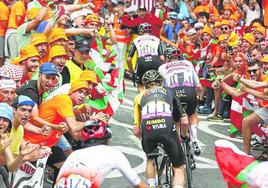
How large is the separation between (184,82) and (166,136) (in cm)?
213

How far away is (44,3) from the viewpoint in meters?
15.3

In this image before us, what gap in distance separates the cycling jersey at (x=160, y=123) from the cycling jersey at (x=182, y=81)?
1657mm

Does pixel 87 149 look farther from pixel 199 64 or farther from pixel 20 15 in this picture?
pixel 199 64

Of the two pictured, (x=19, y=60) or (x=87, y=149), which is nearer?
(x=87, y=149)

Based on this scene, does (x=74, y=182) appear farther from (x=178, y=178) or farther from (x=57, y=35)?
(x=57, y=35)

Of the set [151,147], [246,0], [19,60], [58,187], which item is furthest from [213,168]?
[246,0]

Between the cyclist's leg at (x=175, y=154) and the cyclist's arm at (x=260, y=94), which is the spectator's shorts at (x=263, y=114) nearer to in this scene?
the cyclist's arm at (x=260, y=94)

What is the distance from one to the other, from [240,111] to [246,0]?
8.16m

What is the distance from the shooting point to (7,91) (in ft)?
30.2

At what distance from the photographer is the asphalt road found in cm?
1159

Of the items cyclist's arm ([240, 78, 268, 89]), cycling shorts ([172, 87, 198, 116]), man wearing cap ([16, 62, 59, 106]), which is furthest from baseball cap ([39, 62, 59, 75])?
cyclist's arm ([240, 78, 268, 89])

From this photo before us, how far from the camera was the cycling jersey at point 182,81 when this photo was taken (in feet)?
38.0

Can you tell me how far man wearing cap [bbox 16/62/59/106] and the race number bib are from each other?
2690mm

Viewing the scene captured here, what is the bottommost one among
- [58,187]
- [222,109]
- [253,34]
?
[222,109]
